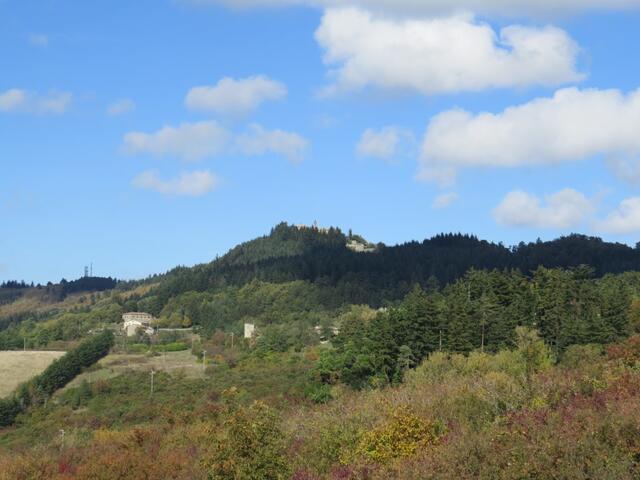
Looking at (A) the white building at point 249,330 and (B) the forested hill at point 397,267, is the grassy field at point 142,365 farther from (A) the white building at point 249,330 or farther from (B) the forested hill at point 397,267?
(B) the forested hill at point 397,267

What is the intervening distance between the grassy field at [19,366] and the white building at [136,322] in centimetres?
2782

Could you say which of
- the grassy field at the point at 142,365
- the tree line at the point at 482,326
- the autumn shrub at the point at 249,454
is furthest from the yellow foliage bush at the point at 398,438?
the grassy field at the point at 142,365

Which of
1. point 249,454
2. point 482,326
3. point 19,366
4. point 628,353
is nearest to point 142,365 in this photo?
point 19,366

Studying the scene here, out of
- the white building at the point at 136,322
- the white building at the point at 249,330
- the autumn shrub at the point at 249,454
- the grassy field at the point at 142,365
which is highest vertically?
the white building at the point at 136,322

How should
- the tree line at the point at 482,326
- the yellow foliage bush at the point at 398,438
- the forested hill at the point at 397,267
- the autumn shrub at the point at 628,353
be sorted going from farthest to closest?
the forested hill at the point at 397,267 → the tree line at the point at 482,326 → the autumn shrub at the point at 628,353 → the yellow foliage bush at the point at 398,438

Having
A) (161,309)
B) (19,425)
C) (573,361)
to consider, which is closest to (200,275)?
(161,309)

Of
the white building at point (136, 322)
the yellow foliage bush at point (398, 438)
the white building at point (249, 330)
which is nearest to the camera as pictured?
the yellow foliage bush at point (398, 438)

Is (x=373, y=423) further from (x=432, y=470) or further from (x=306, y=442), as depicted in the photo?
(x=432, y=470)

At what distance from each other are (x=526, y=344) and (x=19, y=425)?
56597 millimetres

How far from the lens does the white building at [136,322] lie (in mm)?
153500

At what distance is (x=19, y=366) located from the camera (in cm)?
11481

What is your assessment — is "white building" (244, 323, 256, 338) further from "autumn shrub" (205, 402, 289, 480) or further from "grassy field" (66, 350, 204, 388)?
"autumn shrub" (205, 402, 289, 480)

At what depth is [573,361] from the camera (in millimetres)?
54875

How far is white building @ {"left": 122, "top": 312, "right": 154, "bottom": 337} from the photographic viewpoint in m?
154
